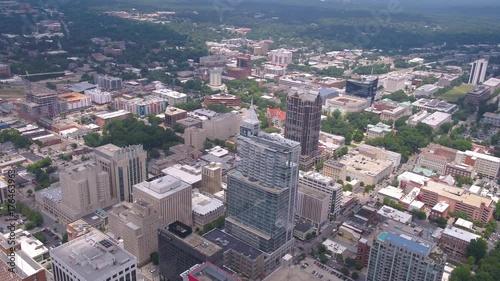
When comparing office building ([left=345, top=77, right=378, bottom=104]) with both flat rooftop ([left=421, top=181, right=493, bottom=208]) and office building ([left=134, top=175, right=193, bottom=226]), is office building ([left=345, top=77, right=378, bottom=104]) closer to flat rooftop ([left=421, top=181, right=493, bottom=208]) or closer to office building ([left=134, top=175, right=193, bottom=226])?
flat rooftop ([left=421, top=181, right=493, bottom=208])

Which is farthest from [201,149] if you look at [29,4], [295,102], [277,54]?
[29,4]

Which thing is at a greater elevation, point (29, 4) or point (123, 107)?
point (29, 4)


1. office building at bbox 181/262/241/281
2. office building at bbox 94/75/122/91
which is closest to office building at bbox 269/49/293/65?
office building at bbox 94/75/122/91

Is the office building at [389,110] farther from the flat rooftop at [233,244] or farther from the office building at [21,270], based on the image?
the office building at [21,270]

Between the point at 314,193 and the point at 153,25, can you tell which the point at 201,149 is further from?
the point at 153,25

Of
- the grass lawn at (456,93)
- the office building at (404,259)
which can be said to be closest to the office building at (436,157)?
the office building at (404,259)

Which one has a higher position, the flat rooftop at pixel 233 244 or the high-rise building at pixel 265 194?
the high-rise building at pixel 265 194
